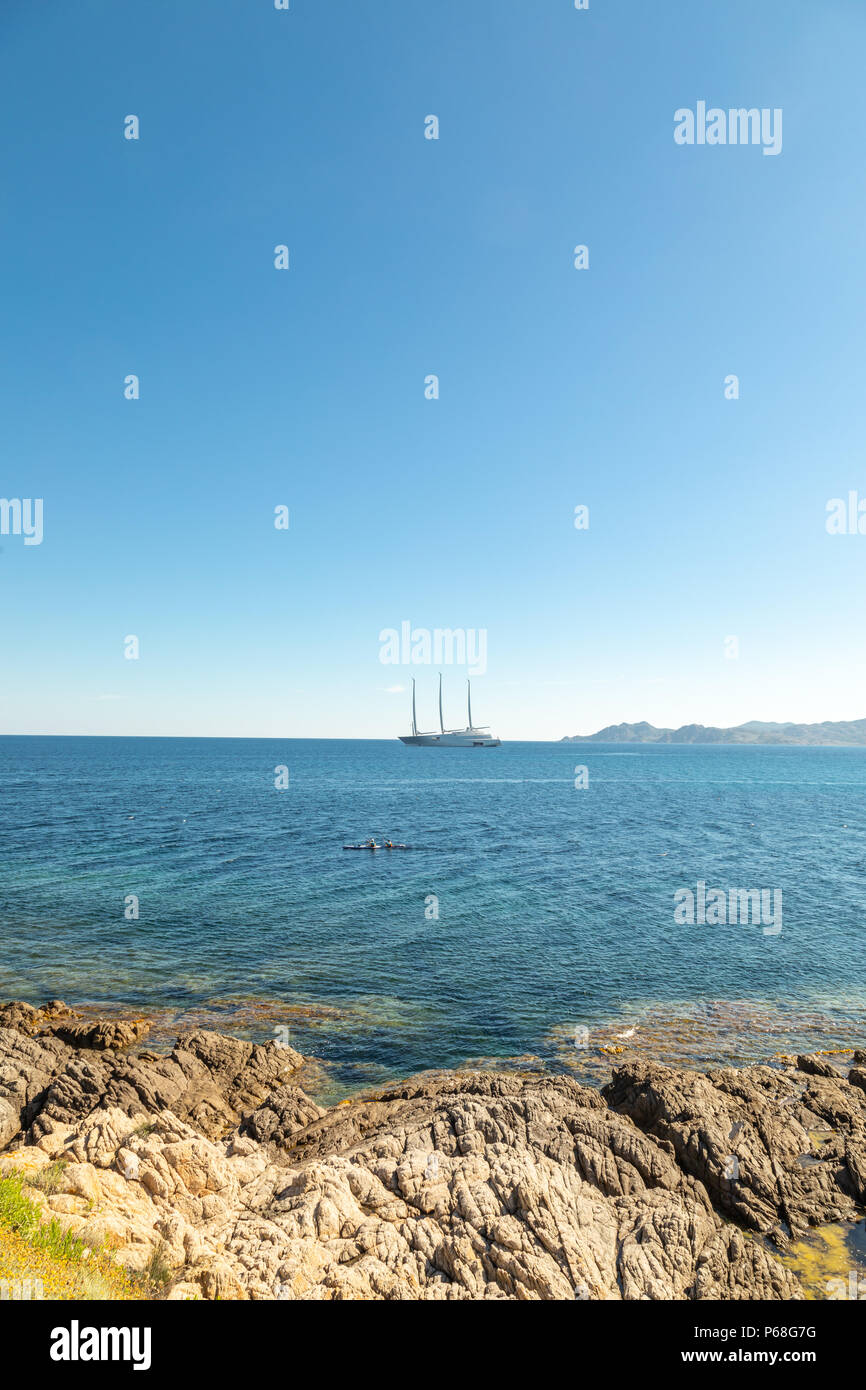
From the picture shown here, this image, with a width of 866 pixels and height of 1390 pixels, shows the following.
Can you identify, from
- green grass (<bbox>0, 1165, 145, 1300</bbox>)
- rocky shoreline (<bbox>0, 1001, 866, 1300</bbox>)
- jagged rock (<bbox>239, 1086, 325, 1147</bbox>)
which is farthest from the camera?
jagged rock (<bbox>239, 1086, 325, 1147</bbox>)

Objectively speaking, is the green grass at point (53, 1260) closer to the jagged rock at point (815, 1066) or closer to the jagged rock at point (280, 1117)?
the jagged rock at point (280, 1117)

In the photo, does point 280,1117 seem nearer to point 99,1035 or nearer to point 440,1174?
point 440,1174

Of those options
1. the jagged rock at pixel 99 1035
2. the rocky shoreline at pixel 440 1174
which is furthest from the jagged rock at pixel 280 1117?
the jagged rock at pixel 99 1035

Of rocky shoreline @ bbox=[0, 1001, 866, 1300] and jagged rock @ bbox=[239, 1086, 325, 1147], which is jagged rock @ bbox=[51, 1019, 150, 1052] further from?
jagged rock @ bbox=[239, 1086, 325, 1147]

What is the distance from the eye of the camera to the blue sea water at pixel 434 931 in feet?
93.8

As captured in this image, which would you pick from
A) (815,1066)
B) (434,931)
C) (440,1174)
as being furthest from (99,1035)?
(815,1066)

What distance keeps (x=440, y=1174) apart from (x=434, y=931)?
25076 mm

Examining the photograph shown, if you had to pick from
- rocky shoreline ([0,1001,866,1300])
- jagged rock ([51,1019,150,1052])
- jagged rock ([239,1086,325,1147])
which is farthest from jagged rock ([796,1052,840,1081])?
jagged rock ([51,1019,150,1052])

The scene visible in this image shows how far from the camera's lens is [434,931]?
39.8 meters

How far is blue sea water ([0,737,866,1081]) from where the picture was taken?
28.6 meters

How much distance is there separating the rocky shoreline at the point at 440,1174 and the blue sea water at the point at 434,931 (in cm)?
517

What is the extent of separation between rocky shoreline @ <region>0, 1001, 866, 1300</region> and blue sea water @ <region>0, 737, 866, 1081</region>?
5.17m
